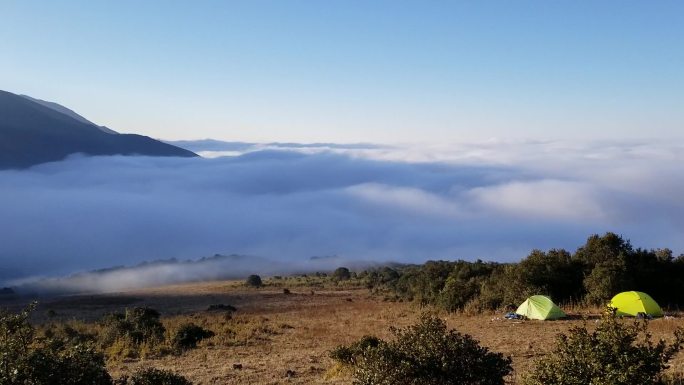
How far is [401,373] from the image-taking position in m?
5.88

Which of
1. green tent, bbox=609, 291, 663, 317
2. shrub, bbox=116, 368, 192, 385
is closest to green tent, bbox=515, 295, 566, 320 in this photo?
green tent, bbox=609, 291, 663, 317

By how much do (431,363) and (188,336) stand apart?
12433mm

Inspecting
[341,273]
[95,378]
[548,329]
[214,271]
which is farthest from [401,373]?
[214,271]

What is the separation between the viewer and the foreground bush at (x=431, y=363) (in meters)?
5.95

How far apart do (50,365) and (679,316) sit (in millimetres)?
18112

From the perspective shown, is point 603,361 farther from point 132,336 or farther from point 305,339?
point 132,336

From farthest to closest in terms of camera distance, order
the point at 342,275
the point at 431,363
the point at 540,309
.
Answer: the point at 342,275 → the point at 540,309 → the point at 431,363

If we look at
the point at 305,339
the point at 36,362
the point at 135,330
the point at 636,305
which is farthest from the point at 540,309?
A: the point at 36,362

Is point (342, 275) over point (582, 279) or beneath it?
beneath

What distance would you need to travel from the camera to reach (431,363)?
19.9 feet

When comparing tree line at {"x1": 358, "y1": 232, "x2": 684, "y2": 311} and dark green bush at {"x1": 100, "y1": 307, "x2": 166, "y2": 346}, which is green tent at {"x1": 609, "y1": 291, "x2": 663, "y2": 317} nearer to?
tree line at {"x1": 358, "y1": 232, "x2": 684, "y2": 311}

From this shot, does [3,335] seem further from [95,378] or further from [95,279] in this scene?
[95,279]

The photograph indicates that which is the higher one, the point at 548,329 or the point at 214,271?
the point at 548,329

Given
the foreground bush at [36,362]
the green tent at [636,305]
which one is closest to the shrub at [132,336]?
the foreground bush at [36,362]
